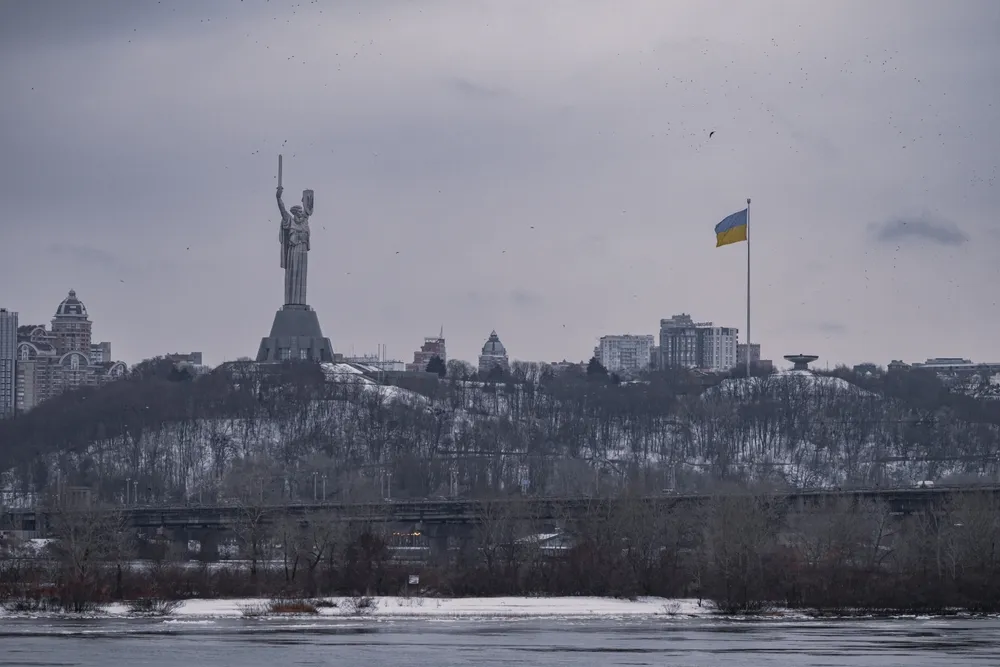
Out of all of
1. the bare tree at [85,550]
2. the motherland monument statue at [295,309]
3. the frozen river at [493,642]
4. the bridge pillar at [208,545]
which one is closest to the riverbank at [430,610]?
the bare tree at [85,550]

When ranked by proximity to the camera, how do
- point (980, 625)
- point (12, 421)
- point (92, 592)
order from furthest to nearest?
point (12, 421) < point (92, 592) < point (980, 625)

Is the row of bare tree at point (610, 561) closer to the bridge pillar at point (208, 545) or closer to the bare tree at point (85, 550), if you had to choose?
the bare tree at point (85, 550)

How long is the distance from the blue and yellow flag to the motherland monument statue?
4097 cm

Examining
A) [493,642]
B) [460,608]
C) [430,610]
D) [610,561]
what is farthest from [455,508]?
[493,642]

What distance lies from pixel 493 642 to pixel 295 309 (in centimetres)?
11178

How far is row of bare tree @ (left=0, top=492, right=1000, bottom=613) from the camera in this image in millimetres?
77000

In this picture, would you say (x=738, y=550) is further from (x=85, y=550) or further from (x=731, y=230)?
(x=731, y=230)

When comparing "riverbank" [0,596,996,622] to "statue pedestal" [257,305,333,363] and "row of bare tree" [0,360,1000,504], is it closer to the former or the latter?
"row of bare tree" [0,360,1000,504]

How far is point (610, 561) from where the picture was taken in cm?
8412

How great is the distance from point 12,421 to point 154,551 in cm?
9292

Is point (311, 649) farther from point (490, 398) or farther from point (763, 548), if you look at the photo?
point (490, 398)

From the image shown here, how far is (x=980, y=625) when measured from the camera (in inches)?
2707

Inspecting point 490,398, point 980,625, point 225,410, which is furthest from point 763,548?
point 490,398

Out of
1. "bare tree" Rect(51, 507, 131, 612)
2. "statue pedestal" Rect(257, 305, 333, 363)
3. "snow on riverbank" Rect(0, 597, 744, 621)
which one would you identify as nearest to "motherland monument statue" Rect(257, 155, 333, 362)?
"statue pedestal" Rect(257, 305, 333, 363)
